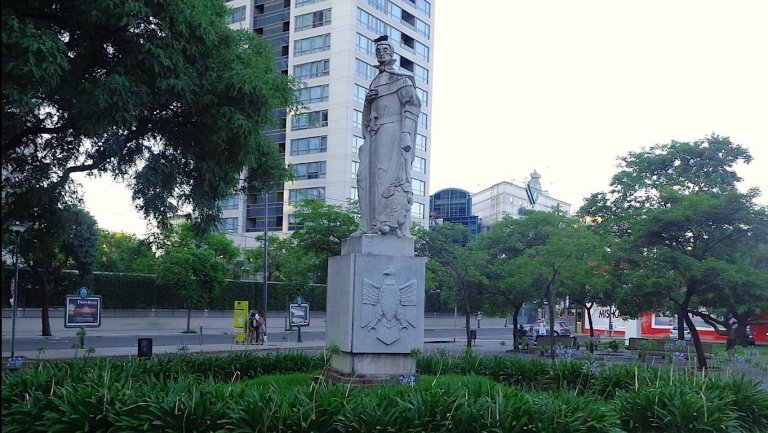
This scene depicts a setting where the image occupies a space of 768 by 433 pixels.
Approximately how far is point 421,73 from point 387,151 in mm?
61682

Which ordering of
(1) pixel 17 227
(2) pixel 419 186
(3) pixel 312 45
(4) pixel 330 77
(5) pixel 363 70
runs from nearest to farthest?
(1) pixel 17 227 < (4) pixel 330 77 < (5) pixel 363 70 < (3) pixel 312 45 < (2) pixel 419 186

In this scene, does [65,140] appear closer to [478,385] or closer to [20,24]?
[20,24]

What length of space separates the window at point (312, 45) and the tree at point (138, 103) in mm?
46199

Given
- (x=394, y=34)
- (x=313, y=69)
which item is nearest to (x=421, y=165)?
(x=394, y=34)

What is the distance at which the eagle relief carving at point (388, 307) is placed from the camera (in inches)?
410

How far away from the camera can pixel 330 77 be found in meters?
65.1

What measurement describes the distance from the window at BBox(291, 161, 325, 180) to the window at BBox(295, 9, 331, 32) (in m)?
12.3

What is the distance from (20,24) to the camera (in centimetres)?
1389

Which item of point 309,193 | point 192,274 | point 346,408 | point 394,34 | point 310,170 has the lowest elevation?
point 346,408

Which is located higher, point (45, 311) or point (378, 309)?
point (378, 309)

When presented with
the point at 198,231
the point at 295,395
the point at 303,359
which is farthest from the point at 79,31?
the point at 295,395

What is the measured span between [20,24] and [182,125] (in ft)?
15.6

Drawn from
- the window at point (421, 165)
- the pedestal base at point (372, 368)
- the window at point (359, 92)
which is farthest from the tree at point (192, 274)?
the pedestal base at point (372, 368)

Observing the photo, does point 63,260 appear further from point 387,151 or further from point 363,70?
point 363,70
